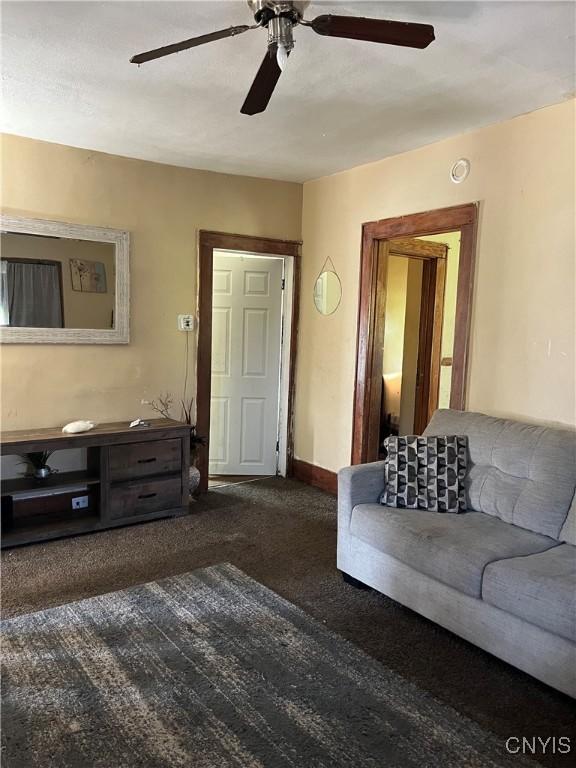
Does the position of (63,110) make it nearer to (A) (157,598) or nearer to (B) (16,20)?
(B) (16,20)

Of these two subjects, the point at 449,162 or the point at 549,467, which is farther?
the point at 449,162

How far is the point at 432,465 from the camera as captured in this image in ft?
9.69

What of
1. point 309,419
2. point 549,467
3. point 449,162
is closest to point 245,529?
point 309,419

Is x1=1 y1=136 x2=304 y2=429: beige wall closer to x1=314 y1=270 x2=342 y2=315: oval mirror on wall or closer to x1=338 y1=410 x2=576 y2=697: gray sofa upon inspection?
x1=314 y1=270 x2=342 y2=315: oval mirror on wall

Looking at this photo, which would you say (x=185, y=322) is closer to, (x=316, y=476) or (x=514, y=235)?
(x=316, y=476)

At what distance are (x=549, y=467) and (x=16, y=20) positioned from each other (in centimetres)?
293

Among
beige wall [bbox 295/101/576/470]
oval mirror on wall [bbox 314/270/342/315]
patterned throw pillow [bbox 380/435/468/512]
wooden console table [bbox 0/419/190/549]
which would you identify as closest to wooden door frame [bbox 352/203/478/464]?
beige wall [bbox 295/101/576/470]

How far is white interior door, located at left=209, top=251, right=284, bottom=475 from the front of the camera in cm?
486

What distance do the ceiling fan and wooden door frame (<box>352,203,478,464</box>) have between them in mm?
1738

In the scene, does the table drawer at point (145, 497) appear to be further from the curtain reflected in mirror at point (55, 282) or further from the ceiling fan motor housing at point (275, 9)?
the ceiling fan motor housing at point (275, 9)

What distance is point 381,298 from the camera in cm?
423

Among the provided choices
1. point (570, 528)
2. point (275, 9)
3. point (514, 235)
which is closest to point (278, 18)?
point (275, 9)

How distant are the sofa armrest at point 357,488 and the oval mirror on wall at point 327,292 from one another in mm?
1888

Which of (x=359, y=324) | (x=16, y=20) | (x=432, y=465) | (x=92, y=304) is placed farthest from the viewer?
(x=359, y=324)
